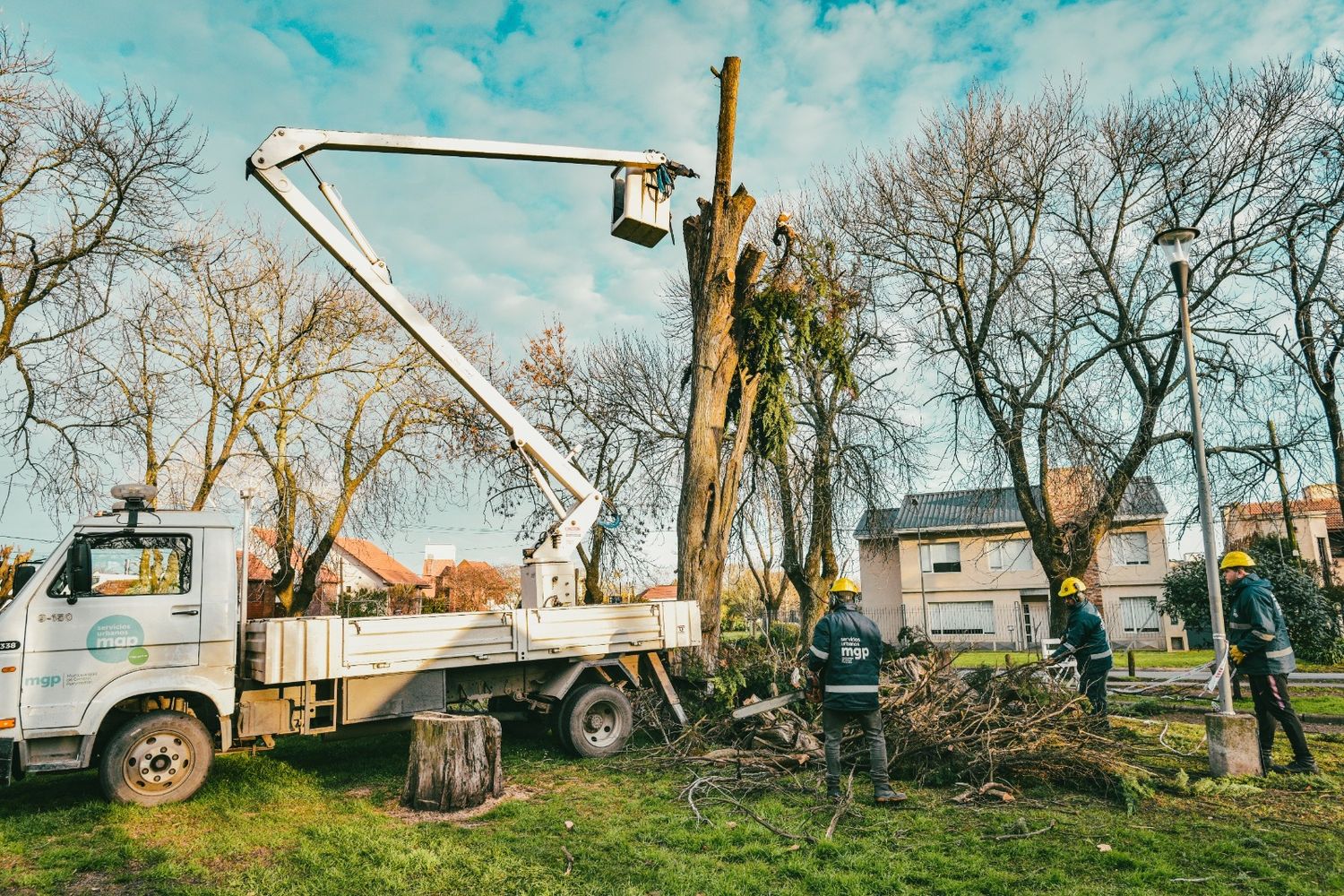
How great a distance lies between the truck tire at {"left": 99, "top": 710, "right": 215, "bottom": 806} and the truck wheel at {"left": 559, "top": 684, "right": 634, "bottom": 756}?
338 centimetres

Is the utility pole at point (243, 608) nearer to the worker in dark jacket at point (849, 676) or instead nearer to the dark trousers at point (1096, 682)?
the worker in dark jacket at point (849, 676)

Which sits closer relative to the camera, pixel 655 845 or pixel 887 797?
pixel 655 845

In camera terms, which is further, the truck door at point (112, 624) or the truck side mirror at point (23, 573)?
the truck side mirror at point (23, 573)

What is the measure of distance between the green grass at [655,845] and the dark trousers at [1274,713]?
46cm

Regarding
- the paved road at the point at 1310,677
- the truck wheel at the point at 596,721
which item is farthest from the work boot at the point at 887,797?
the paved road at the point at 1310,677

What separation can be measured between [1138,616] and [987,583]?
5.70 meters

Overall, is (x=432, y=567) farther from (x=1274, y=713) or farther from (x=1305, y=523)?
(x=1274, y=713)

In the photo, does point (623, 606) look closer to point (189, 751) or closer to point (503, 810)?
→ point (503, 810)

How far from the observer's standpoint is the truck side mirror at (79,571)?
6.74 m

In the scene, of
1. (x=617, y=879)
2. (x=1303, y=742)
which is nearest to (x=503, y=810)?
(x=617, y=879)

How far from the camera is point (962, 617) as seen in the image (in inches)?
1401

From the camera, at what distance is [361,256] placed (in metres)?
9.51

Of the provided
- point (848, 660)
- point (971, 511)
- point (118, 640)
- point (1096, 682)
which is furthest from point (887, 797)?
point (971, 511)

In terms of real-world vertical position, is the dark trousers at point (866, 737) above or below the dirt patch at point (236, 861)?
above
